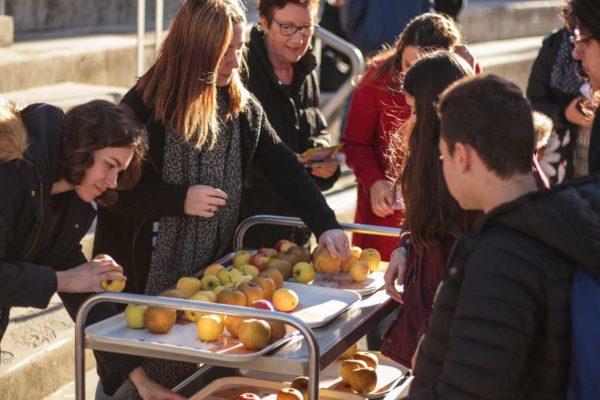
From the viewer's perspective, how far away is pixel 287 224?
393cm

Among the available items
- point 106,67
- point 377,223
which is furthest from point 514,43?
point 377,223

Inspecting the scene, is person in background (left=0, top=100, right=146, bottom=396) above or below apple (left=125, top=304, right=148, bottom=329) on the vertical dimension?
above

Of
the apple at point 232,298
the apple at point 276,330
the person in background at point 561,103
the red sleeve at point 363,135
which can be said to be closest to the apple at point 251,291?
the apple at point 232,298

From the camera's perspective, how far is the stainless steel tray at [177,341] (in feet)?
9.36

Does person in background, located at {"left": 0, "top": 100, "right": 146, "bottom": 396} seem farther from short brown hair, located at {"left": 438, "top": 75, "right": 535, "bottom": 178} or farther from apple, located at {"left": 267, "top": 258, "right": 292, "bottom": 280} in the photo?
short brown hair, located at {"left": 438, "top": 75, "right": 535, "bottom": 178}

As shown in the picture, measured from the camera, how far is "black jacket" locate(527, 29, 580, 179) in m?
5.27

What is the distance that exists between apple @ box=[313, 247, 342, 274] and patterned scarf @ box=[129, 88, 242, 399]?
36 centimetres

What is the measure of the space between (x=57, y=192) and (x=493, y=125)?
58.2 inches

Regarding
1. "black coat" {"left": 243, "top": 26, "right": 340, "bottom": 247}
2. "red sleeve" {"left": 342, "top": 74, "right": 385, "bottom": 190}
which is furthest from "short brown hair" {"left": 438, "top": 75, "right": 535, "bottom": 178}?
"red sleeve" {"left": 342, "top": 74, "right": 385, "bottom": 190}

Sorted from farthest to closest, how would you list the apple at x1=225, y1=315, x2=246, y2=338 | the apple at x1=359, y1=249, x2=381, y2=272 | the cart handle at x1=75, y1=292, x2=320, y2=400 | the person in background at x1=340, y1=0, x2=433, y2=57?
the person in background at x1=340, y1=0, x2=433, y2=57 → the apple at x1=359, y1=249, x2=381, y2=272 → the apple at x1=225, y1=315, x2=246, y2=338 → the cart handle at x1=75, y1=292, x2=320, y2=400

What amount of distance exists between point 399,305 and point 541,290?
1.35m

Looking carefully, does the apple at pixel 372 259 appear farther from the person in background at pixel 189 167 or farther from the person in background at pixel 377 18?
the person in background at pixel 377 18

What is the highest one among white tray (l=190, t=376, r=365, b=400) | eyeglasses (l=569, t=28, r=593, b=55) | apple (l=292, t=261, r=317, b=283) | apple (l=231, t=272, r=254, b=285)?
eyeglasses (l=569, t=28, r=593, b=55)

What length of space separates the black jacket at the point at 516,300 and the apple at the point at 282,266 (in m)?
1.40
